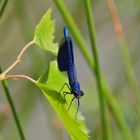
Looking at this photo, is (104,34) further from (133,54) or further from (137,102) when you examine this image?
(137,102)

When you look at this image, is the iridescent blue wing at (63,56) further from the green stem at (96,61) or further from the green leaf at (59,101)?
the green stem at (96,61)

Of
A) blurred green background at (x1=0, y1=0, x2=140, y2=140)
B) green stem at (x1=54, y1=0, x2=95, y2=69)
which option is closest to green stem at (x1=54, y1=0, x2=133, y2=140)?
green stem at (x1=54, y1=0, x2=95, y2=69)

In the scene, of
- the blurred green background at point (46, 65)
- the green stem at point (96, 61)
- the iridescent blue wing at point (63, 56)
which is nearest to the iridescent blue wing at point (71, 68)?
the iridescent blue wing at point (63, 56)

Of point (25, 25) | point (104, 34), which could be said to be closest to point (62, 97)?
point (25, 25)

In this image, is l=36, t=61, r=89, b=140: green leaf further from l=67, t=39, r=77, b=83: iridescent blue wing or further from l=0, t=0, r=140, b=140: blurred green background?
l=0, t=0, r=140, b=140: blurred green background

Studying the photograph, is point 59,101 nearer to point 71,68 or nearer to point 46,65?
point 71,68

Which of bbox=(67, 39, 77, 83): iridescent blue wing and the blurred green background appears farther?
the blurred green background
